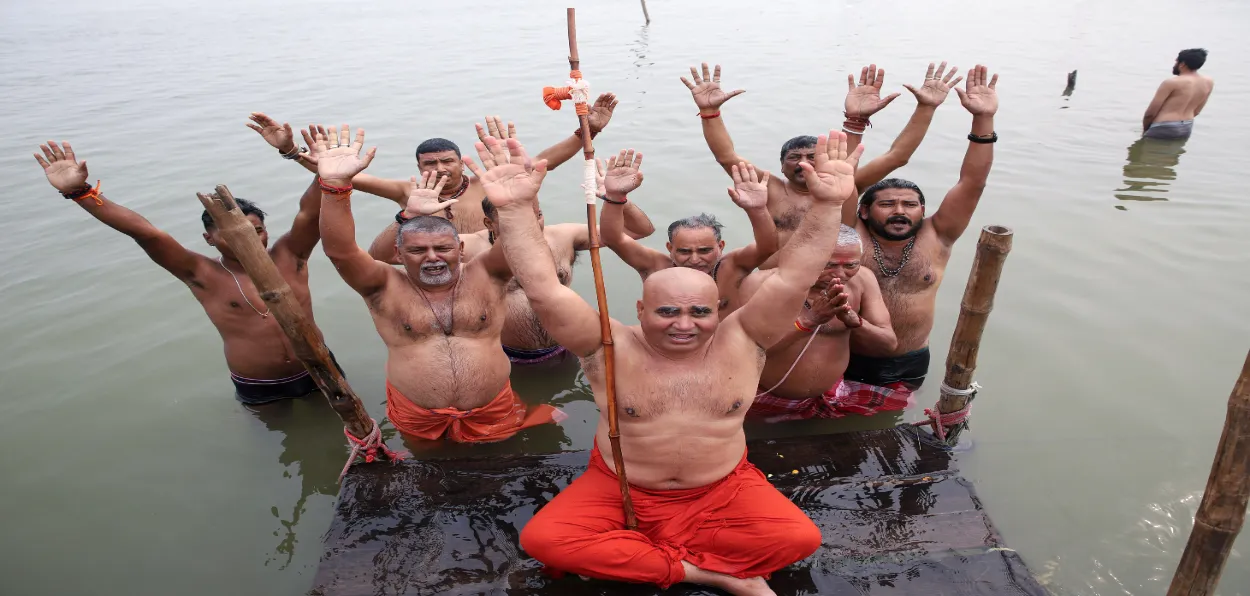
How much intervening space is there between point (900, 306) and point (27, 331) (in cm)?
921

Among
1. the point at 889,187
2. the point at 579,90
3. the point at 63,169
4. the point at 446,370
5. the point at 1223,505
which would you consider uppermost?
the point at 579,90

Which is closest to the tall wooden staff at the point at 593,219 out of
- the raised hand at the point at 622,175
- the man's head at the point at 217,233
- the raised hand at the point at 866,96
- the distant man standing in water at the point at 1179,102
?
the raised hand at the point at 622,175

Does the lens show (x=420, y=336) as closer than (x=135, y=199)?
Yes

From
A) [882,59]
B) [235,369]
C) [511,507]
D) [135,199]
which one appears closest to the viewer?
[511,507]

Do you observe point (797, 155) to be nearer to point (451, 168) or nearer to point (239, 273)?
point (451, 168)

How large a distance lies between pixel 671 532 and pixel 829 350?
1.92 metres

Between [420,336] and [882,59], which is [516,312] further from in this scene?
[882,59]

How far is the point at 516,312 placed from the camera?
6051 mm

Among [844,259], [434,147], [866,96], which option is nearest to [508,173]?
[844,259]

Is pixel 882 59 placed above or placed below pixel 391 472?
above

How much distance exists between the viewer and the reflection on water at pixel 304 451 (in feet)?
16.1

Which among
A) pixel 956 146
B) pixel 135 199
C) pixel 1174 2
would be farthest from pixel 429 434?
pixel 1174 2

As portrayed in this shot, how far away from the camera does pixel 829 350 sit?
15.9 feet

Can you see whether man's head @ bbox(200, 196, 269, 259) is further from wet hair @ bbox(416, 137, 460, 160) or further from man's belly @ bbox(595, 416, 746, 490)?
man's belly @ bbox(595, 416, 746, 490)
